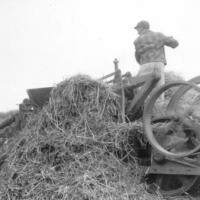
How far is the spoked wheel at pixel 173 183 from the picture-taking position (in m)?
4.34

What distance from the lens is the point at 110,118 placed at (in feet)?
17.1

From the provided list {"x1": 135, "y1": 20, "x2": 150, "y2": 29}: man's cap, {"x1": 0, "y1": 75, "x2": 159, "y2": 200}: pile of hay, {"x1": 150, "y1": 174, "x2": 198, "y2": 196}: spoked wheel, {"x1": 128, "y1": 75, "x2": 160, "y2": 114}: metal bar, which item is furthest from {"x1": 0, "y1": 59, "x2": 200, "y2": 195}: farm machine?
{"x1": 135, "y1": 20, "x2": 150, "y2": 29}: man's cap

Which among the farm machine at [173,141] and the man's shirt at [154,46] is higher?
the man's shirt at [154,46]

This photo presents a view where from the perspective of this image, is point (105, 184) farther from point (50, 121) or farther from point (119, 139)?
point (50, 121)

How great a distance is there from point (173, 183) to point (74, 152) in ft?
4.08

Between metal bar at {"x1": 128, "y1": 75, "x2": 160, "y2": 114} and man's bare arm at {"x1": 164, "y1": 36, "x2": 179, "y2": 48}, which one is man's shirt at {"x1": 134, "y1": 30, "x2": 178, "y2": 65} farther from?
metal bar at {"x1": 128, "y1": 75, "x2": 160, "y2": 114}

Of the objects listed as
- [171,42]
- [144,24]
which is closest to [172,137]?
[171,42]

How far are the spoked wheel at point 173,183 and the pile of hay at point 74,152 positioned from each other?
0.28m

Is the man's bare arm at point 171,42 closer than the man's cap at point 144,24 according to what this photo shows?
Yes

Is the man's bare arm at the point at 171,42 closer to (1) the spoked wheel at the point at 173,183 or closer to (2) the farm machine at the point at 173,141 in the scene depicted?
(2) the farm machine at the point at 173,141

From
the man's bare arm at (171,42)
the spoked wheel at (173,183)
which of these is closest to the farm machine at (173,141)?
the spoked wheel at (173,183)

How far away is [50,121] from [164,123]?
1.53 m

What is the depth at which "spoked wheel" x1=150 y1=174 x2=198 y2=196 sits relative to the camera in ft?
14.2

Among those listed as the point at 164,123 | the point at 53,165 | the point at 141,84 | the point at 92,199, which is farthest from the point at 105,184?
the point at 141,84
